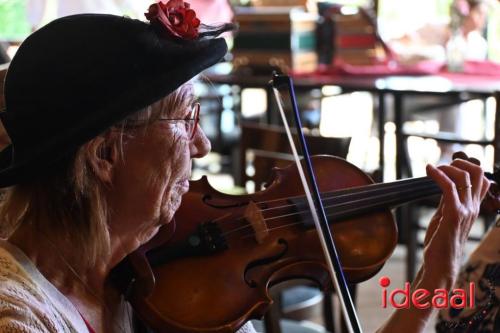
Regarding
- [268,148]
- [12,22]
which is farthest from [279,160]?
[12,22]

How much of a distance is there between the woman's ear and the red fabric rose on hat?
171 millimetres

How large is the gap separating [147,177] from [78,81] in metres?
0.18

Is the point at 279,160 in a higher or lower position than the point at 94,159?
lower

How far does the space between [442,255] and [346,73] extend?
102 inches

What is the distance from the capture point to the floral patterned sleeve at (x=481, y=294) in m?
1.25

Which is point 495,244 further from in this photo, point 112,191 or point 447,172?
point 112,191

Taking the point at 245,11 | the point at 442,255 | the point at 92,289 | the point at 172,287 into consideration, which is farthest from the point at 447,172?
the point at 245,11

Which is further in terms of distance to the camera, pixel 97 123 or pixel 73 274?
pixel 73 274

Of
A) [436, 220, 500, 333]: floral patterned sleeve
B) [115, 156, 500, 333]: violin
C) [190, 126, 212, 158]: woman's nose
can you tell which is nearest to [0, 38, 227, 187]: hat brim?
[190, 126, 212, 158]: woman's nose

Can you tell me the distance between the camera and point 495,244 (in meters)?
1.28

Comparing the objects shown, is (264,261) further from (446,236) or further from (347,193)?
(446,236)

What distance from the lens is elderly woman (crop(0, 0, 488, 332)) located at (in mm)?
980

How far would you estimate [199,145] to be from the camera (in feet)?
3.79

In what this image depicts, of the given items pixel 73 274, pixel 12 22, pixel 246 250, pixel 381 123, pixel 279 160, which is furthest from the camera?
pixel 12 22
